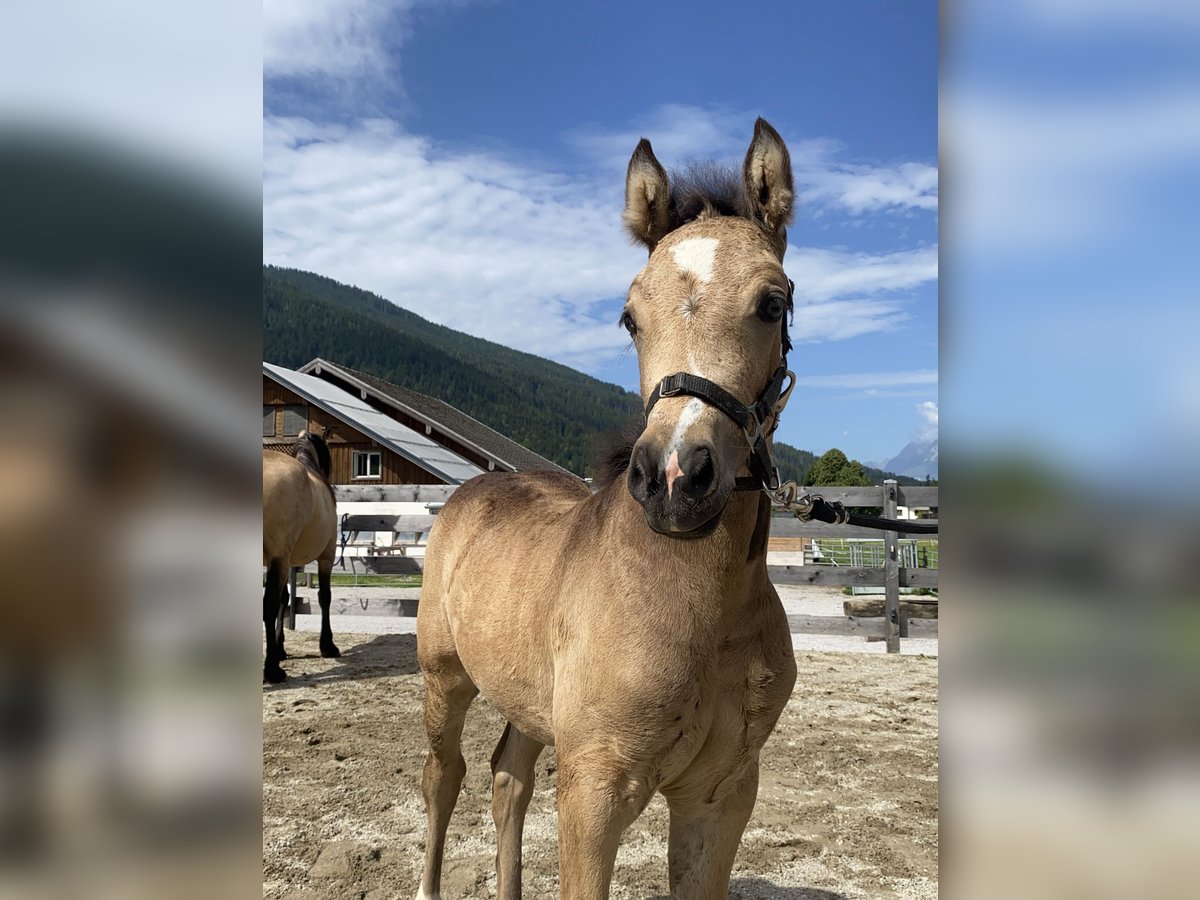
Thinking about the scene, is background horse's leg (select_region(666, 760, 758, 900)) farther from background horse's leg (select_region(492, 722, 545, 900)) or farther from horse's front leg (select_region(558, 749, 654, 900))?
background horse's leg (select_region(492, 722, 545, 900))

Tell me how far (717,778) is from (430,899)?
67.2 inches

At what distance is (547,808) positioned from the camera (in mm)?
4133

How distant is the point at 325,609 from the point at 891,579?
613cm

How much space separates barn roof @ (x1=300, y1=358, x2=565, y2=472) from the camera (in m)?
29.4

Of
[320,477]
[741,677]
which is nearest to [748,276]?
[741,677]

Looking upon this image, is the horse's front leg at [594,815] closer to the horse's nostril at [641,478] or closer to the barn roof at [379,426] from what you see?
the horse's nostril at [641,478]

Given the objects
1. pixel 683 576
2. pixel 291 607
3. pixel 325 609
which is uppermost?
pixel 683 576

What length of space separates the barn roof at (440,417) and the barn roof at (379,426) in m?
0.62

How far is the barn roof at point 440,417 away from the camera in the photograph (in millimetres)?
29438

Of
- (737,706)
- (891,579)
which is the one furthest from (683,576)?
(891,579)

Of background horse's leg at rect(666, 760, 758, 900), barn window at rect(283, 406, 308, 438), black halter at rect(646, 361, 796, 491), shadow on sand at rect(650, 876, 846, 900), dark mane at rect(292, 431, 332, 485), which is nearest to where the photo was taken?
black halter at rect(646, 361, 796, 491)

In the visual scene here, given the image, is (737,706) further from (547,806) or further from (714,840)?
(547,806)

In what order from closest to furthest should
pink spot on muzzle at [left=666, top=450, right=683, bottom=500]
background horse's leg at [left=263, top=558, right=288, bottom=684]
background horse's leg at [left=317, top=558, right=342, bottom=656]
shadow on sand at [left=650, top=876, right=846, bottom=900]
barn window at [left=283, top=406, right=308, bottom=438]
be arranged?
pink spot on muzzle at [left=666, top=450, right=683, bottom=500], shadow on sand at [left=650, top=876, right=846, bottom=900], background horse's leg at [left=263, top=558, right=288, bottom=684], background horse's leg at [left=317, top=558, right=342, bottom=656], barn window at [left=283, top=406, right=308, bottom=438]

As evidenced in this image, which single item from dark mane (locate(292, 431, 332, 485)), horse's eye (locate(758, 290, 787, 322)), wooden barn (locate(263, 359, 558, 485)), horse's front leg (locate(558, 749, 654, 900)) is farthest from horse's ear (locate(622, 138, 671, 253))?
wooden barn (locate(263, 359, 558, 485))
